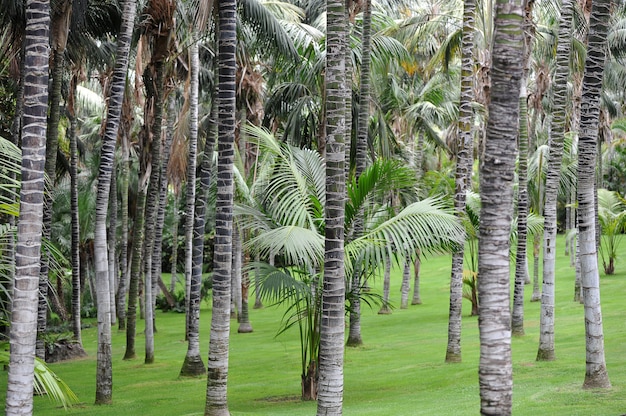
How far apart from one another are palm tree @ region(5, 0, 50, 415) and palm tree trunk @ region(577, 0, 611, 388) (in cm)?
794

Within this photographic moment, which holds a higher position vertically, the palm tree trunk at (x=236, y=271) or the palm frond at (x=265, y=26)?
the palm frond at (x=265, y=26)

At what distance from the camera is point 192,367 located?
18.5m

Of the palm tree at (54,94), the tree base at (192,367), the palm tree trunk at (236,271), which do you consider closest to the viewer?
the palm tree at (54,94)

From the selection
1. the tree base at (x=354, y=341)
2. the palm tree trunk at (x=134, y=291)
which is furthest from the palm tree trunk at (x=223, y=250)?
the tree base at (x=354, y=341)

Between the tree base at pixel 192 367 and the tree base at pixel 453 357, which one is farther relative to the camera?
the tree base at pixel 192 367

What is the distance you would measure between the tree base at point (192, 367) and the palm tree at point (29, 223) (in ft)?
31.5

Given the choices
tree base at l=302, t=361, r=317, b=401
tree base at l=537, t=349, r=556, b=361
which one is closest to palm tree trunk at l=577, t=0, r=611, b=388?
tree base at l=537, t=349, r=556, b=361

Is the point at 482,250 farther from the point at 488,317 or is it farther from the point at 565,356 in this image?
the point at 565,356

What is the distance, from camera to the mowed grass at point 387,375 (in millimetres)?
12922

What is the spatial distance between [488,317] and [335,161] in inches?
169

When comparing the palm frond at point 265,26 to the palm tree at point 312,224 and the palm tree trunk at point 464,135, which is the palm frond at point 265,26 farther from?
the palm tree trunk at point 464,135

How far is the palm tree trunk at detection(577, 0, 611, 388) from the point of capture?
1252cm

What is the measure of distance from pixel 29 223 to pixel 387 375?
32.9 ft

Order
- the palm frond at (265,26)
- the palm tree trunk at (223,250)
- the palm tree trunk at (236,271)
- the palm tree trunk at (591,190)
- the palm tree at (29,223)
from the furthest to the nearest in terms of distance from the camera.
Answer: the palm tree trunk at (236,271) → the palm frond at (265,26) → the palm tree trunk at (223,250) → the palm tree trunk at (591,190) → the palm tree at (29,223)
